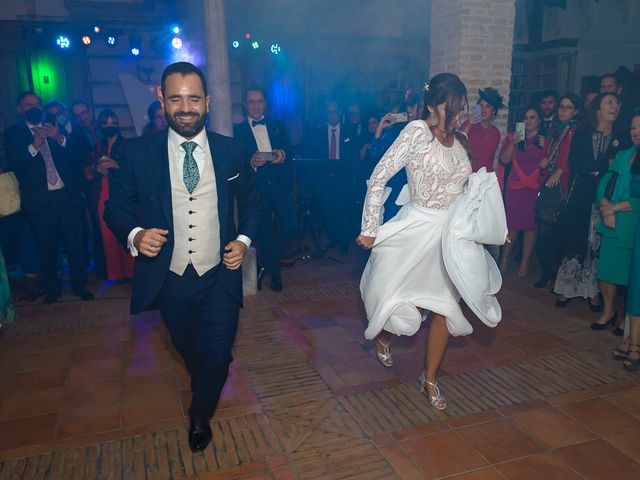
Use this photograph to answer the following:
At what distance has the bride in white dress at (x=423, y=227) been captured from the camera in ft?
10.4

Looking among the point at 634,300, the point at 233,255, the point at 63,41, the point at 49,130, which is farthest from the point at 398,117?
the point at 63,41

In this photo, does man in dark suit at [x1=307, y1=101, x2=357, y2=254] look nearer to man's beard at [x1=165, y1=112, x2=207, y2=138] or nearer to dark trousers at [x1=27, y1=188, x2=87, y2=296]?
dark trousers at [x1=27, y1=188, x2=87, y2=296]

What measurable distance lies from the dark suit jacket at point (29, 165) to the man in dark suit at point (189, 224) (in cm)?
292

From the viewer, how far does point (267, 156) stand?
5461 millimetres

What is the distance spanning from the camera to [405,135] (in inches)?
125

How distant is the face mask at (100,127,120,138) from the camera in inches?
224

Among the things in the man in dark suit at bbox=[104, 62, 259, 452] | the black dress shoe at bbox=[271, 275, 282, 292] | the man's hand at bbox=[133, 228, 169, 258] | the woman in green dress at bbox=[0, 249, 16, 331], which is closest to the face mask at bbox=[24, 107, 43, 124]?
the woman in green dress at bbox=[0, 249, 16, 331]

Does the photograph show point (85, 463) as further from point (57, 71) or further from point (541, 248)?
point (57, 71)

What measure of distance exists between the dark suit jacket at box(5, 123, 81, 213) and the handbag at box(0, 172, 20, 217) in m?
0.18

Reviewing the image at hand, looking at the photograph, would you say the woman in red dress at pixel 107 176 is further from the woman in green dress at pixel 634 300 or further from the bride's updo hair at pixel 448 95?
the woman in green dress at pixel 634 300

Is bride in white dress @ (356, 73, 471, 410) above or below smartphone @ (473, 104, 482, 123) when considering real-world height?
below

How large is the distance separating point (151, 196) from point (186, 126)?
395 millimetres

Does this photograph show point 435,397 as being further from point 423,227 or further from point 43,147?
point 43,147

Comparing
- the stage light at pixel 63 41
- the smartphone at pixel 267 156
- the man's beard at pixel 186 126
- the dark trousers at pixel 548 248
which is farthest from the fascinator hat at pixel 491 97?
the stage light at pixel 63 41
